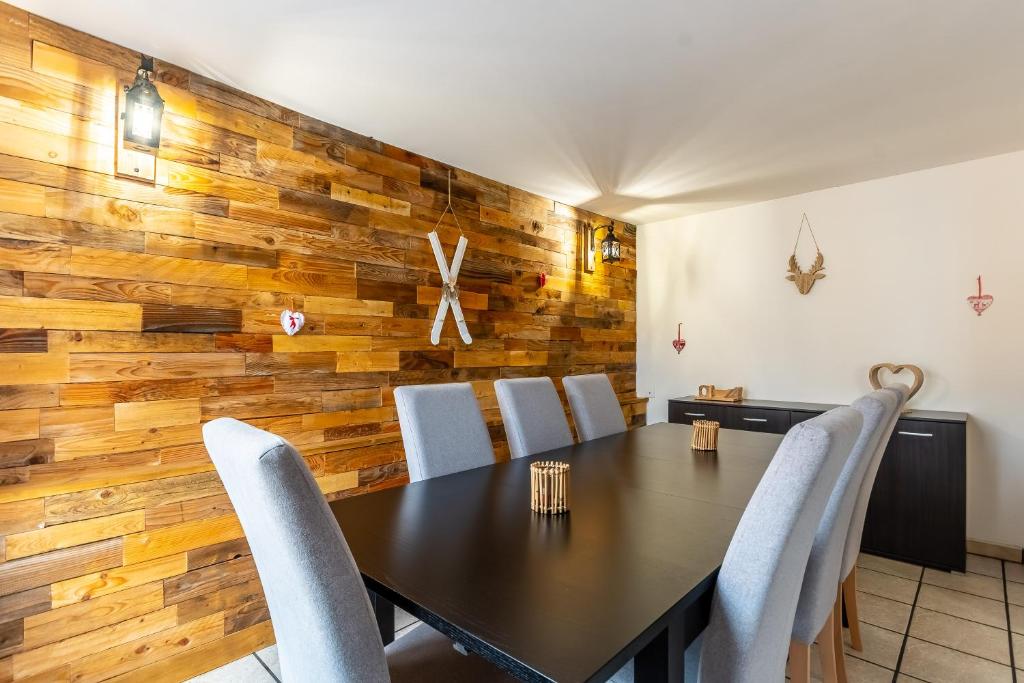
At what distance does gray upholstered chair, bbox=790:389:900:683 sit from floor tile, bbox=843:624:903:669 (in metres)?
0.53

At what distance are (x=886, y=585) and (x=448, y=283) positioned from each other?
9.98ft

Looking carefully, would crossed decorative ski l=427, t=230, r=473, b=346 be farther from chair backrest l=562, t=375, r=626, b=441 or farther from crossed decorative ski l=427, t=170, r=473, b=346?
chair backrest l=562, t=375, r=626, b=441

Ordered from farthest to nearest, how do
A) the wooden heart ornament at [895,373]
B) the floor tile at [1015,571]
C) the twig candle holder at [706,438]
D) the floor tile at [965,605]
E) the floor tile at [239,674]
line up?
the wooden heart ornament at [895,373] → the floor tile at [1015,571] → the floor tile at [965,605] → the twig candle holder at [706,438] → the floor tile at [239,674]

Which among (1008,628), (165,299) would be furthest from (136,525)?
(1008,628)

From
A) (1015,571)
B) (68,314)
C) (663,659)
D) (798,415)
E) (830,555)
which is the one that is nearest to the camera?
(663,659)

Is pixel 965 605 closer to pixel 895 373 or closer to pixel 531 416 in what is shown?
pixel 895 373

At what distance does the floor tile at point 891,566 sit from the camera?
3.08 meters

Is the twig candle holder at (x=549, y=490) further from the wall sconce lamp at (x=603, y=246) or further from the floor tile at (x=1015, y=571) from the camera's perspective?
the floor tile at (x=1015, y=571)

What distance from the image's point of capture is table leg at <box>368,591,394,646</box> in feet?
4.57

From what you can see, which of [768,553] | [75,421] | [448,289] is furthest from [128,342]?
[768,553]

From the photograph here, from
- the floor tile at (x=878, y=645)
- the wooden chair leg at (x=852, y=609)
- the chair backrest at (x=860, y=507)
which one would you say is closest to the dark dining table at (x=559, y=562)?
the chair backrest at (x=860, y=507)

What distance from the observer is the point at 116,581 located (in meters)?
2.06

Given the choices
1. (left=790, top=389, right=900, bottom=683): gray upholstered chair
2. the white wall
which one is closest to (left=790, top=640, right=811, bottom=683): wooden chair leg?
(left=790, top=389, right=900, bottom=683): gray upholstered chair

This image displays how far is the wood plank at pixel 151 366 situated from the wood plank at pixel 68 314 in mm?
112
